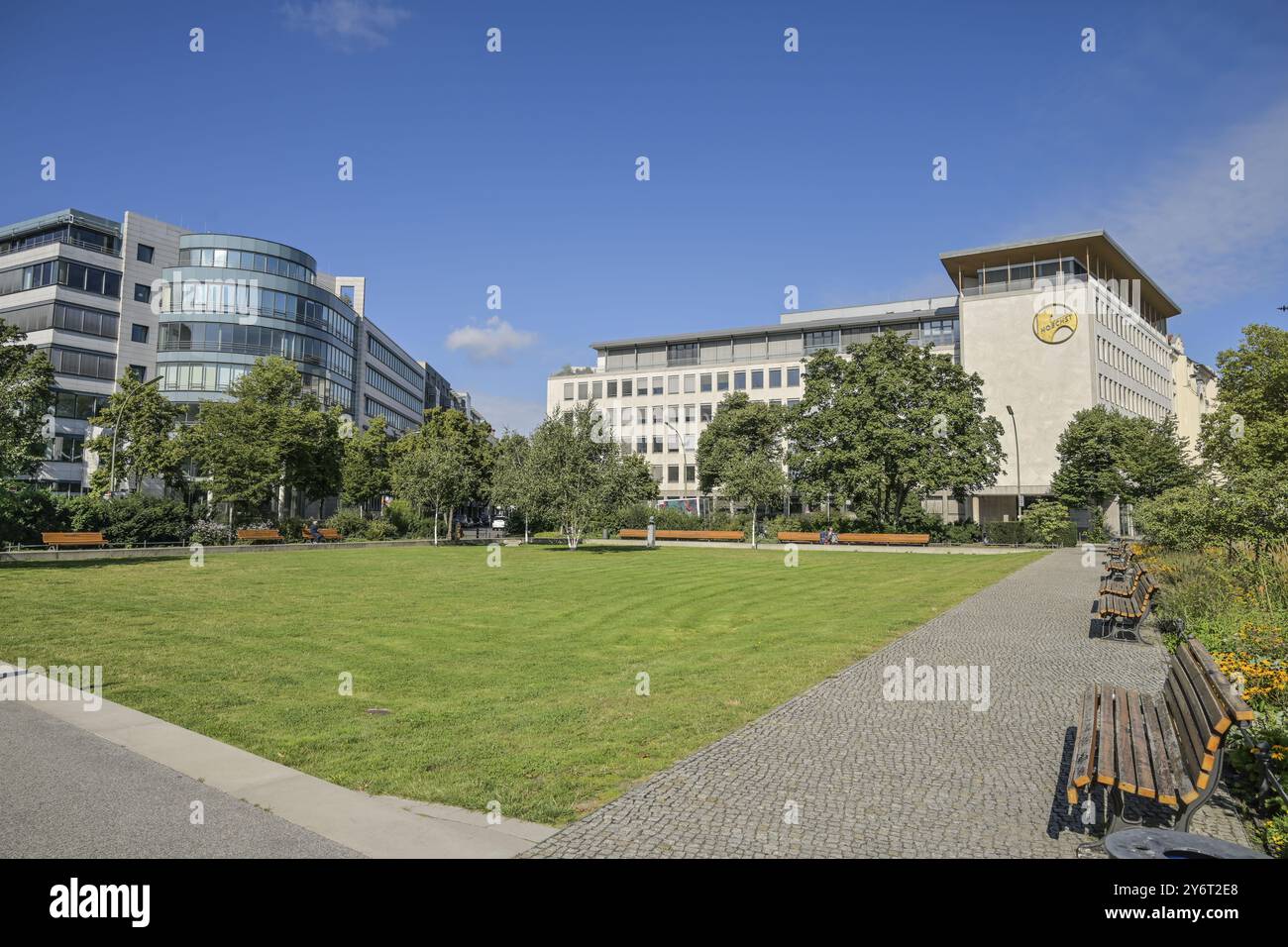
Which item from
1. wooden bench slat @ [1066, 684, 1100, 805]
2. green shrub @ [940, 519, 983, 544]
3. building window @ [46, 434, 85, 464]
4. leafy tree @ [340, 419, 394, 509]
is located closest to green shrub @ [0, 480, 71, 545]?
leafy tree @ [340, 419, 394, 509]

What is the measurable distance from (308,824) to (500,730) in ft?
8.14

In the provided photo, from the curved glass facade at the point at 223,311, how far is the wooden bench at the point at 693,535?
90.1 ft

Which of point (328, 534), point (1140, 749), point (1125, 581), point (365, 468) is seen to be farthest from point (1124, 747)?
point (365, 468)

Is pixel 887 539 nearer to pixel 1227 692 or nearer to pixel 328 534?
pixel 328 534

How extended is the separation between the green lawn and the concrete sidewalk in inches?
11.3

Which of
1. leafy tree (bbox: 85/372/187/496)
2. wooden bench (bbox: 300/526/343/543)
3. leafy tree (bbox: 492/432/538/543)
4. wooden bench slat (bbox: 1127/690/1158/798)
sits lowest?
wooden bench (bbox: 300/526/343/543)

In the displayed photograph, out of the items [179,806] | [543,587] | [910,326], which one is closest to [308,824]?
[179,806]

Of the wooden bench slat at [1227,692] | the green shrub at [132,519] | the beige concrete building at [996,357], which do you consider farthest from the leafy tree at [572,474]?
the wooden bench slat at [1227,692]

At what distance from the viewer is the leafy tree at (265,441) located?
138 ft

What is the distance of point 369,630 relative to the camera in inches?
523

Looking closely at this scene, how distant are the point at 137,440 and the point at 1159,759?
5571 cm

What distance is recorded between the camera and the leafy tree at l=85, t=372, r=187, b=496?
48.0 metres

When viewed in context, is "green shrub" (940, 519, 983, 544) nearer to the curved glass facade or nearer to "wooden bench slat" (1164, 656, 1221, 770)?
"wooden bench slat" (1164, 656, 1221, 770)
